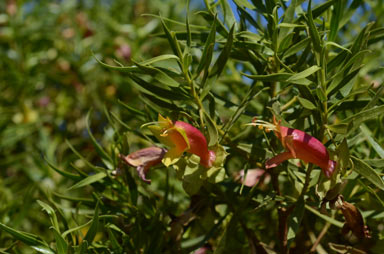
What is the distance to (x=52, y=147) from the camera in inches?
49.8

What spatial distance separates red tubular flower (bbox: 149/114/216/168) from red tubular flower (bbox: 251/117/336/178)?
8cm

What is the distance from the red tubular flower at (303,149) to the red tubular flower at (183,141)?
8 cm

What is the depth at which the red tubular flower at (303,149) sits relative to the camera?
0.54 m

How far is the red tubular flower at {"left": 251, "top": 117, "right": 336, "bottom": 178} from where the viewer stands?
542mm

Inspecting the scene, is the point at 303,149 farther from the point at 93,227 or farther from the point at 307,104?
the point at 93,227

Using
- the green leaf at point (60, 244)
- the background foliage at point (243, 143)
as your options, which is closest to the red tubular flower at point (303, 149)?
the background foliage at point (243, 143)

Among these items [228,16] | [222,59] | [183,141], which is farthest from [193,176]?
[228,16]

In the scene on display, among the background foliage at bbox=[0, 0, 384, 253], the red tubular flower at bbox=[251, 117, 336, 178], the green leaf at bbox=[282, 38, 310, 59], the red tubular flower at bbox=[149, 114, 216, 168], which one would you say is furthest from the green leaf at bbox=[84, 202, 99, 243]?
the green leaf at bbox=[282, 38, 310, 59]

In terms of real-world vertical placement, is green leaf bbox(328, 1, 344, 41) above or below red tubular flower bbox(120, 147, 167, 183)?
above

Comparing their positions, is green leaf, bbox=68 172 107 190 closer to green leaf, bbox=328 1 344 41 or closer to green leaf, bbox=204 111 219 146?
green leaf, bbox=204 111 219 146

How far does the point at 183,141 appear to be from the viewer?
574mm

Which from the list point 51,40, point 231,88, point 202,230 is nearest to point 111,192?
point 202,230

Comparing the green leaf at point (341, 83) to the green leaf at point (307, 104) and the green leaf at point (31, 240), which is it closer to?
the green leaf at point (307, 104)

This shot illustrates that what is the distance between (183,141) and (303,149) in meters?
0.14
